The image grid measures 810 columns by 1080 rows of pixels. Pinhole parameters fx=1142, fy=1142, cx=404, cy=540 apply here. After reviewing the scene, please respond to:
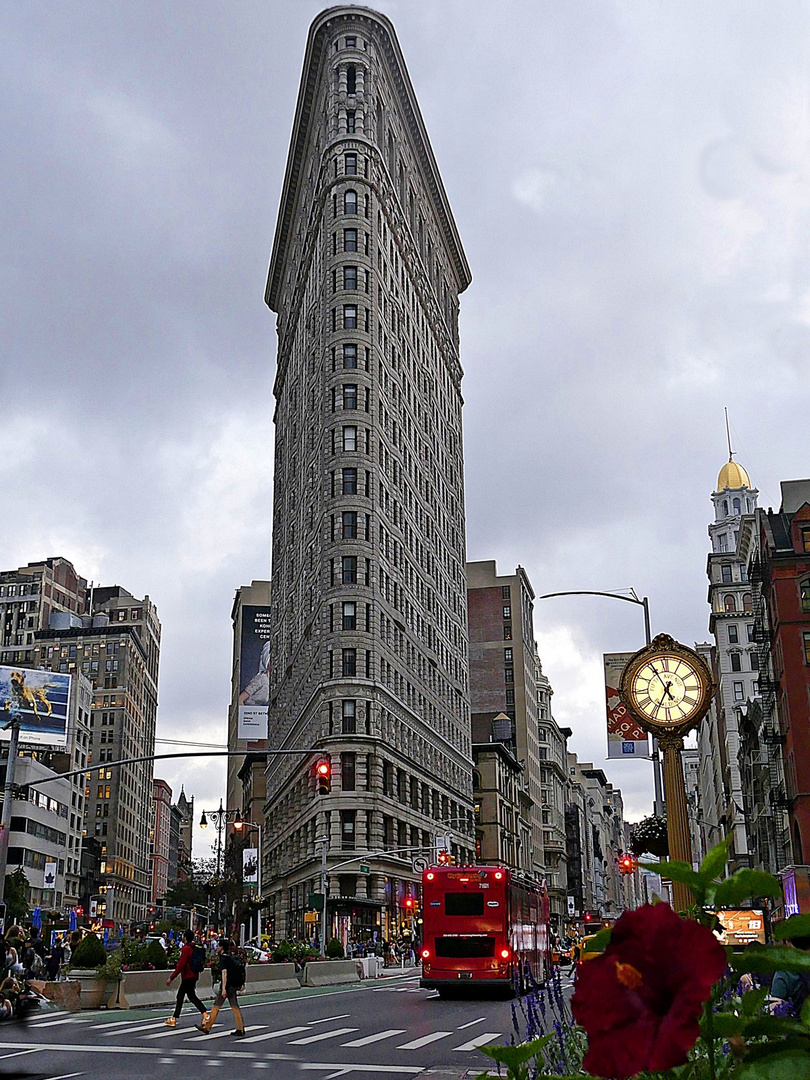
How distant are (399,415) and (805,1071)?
307 feet

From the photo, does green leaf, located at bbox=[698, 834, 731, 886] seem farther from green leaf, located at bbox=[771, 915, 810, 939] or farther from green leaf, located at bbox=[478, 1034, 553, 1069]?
green leaf, located at bbox=[478, 1034, 553, 1069]

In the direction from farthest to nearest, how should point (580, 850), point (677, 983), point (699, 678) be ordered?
1. point (580, 850)
2. point (699, 678)
3. point (677, 983)

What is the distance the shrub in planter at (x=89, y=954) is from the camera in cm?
3156

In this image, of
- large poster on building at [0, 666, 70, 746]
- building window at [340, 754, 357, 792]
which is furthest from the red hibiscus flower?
large poster on building at [0, 666, 70, 746]

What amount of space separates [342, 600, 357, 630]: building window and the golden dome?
315 feet

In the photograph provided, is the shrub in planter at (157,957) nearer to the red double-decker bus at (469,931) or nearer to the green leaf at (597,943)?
the red double-decker bus at (469,931)

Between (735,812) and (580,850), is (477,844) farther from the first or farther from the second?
(580,850)

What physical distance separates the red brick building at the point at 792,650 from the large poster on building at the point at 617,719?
146 ft

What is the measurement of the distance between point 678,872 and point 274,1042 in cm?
2229

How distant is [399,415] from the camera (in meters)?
94.8

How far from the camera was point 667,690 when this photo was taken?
11125mm

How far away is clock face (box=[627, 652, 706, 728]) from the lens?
11.0 meters

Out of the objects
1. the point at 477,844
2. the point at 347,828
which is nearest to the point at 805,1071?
the point at 347,828

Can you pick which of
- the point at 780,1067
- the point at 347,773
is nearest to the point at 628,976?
the point at 780,1067
